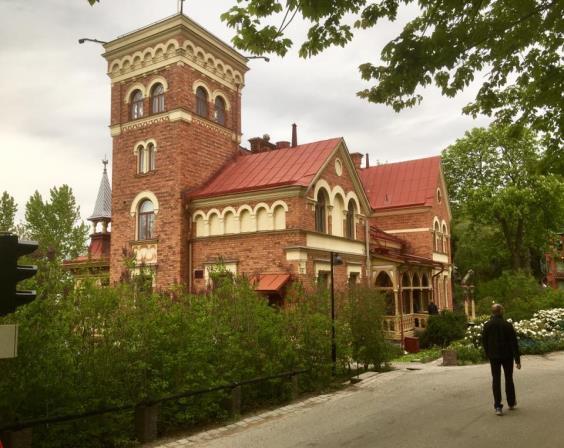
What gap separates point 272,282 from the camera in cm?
1861

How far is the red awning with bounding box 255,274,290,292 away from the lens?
59.8 feet

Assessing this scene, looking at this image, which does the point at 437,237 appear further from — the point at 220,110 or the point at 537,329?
the point at 220,110

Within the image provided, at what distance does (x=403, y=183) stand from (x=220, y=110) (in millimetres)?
12775

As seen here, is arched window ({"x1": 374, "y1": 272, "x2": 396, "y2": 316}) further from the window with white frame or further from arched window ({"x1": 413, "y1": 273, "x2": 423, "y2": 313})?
the window with white frame

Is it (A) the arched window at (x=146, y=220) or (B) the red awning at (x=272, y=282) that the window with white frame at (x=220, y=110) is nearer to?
(A) the arched window at (x=146, y=220)

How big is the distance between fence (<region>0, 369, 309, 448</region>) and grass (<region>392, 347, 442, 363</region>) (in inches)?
250

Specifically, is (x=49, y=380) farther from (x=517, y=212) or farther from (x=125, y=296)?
(x=517, y=212)

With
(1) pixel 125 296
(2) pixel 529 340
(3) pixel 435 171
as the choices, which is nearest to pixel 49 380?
(1) pixel 125 296

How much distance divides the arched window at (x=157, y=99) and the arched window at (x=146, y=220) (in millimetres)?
3895

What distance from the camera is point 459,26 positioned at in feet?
24.3

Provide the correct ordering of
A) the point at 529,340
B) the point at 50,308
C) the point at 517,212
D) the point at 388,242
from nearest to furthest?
the point at 50,308 → the point at 529,340 → the point at 388,242 → the point at 517,212

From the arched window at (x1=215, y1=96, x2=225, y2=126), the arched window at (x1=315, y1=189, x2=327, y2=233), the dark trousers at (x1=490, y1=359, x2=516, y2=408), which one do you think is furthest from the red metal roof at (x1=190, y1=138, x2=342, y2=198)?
the dark trousers at (x1=490, y1=359, x2=516, y2=408)

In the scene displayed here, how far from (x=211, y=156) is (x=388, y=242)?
10907 mm

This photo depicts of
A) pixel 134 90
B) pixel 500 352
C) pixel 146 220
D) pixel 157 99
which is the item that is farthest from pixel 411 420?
Answer: pixel 134 90
